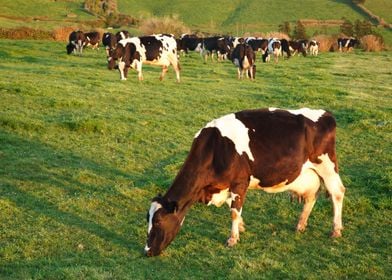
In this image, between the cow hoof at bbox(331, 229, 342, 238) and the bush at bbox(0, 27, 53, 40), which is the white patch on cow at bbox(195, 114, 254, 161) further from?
the bush at bbox(0, 27, 53, 40)

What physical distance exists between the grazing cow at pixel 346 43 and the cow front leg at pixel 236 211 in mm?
51476

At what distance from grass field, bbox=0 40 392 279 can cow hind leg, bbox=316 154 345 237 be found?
0.71ft

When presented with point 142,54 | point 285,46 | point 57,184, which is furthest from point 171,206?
point 285,46

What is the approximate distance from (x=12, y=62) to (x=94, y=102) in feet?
42.6

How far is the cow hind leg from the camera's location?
7.34 metres

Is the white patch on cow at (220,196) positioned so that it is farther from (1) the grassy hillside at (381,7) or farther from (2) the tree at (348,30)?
(1) the grassy hillside at (381,7)

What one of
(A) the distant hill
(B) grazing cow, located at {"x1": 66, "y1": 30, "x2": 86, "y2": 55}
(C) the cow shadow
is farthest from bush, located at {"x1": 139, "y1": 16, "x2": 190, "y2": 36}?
(C) the cow shadow

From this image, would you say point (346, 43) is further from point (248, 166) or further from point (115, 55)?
point (248, 166)

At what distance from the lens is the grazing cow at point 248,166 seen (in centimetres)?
666

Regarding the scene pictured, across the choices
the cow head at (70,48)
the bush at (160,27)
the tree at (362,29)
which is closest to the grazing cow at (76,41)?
the cow head at (70,48)

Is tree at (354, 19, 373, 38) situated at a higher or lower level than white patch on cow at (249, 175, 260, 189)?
higher

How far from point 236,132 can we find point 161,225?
60.9 inches

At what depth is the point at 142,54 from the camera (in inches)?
909

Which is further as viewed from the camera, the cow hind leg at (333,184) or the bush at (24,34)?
the bush at (24,34)
